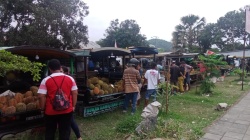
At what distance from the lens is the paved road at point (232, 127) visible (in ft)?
17.7

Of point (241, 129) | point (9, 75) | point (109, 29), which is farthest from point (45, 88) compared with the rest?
point (109, 29)

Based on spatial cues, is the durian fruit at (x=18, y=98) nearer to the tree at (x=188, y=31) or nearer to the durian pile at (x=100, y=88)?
the durian pile at (x=100, y=88)

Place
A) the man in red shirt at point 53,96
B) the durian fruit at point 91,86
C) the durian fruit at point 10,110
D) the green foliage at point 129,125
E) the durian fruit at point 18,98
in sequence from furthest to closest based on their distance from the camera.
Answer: the durian fruit at point 91,86
the green foliage at point 129,125
the durian fruit at point 18,98
the durian fruit at point 10,110
the man in red shirt at point 53,96

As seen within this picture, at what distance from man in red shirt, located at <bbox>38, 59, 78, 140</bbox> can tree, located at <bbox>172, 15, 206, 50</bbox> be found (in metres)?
40.1

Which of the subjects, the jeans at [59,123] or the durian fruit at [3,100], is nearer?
the jeans at [59,123]

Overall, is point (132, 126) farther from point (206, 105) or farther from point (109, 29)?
point (109, 29)

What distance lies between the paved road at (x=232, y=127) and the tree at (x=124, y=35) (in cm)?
2836

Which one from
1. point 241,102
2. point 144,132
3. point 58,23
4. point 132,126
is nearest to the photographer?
point 144,132

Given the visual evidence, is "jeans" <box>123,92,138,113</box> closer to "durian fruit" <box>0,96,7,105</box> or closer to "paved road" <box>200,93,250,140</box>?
"paved road" <box>200,93,250,140</box>

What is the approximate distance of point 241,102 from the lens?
960 centimetres

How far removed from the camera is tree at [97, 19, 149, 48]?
35844mm

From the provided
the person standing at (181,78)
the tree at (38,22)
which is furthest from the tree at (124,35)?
the person standing at (181,78)

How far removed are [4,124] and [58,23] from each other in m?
16.2

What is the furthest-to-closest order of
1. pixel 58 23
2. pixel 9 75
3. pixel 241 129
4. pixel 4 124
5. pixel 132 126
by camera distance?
pixel 58 23
pixel 9 75
pixel 241 129
pixel 132 126
pixel 4 124
